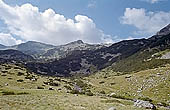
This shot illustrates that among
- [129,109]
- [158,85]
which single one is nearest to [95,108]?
Answer: [129,109]

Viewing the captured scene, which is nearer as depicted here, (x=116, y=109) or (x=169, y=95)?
(x=116, y=109)

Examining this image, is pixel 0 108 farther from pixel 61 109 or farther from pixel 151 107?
pixel 151 107

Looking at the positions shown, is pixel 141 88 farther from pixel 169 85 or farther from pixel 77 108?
pixel 77 108

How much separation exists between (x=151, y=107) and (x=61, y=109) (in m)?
15.4

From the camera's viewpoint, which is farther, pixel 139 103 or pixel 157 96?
pixel 157 96

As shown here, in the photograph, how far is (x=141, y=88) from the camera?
72438 mm

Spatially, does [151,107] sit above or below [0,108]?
below

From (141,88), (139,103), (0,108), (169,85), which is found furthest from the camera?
(141,88)

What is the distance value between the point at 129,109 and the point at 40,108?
12.9m

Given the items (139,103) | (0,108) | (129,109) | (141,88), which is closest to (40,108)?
(0,108)

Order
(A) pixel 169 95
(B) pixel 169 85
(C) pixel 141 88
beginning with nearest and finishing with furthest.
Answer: (A) pixel 169 95, (B) pixel 169 85, (C) pixel 141 88

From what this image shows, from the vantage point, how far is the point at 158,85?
69.8 metres

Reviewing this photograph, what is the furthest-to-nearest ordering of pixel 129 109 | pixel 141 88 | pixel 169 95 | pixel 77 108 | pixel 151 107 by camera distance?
pixel 141 88
pixel 169 95
pixel 151 107
pixel 129 109
pixel 77 108

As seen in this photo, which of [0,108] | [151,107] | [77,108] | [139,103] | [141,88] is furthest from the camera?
[141,88]
